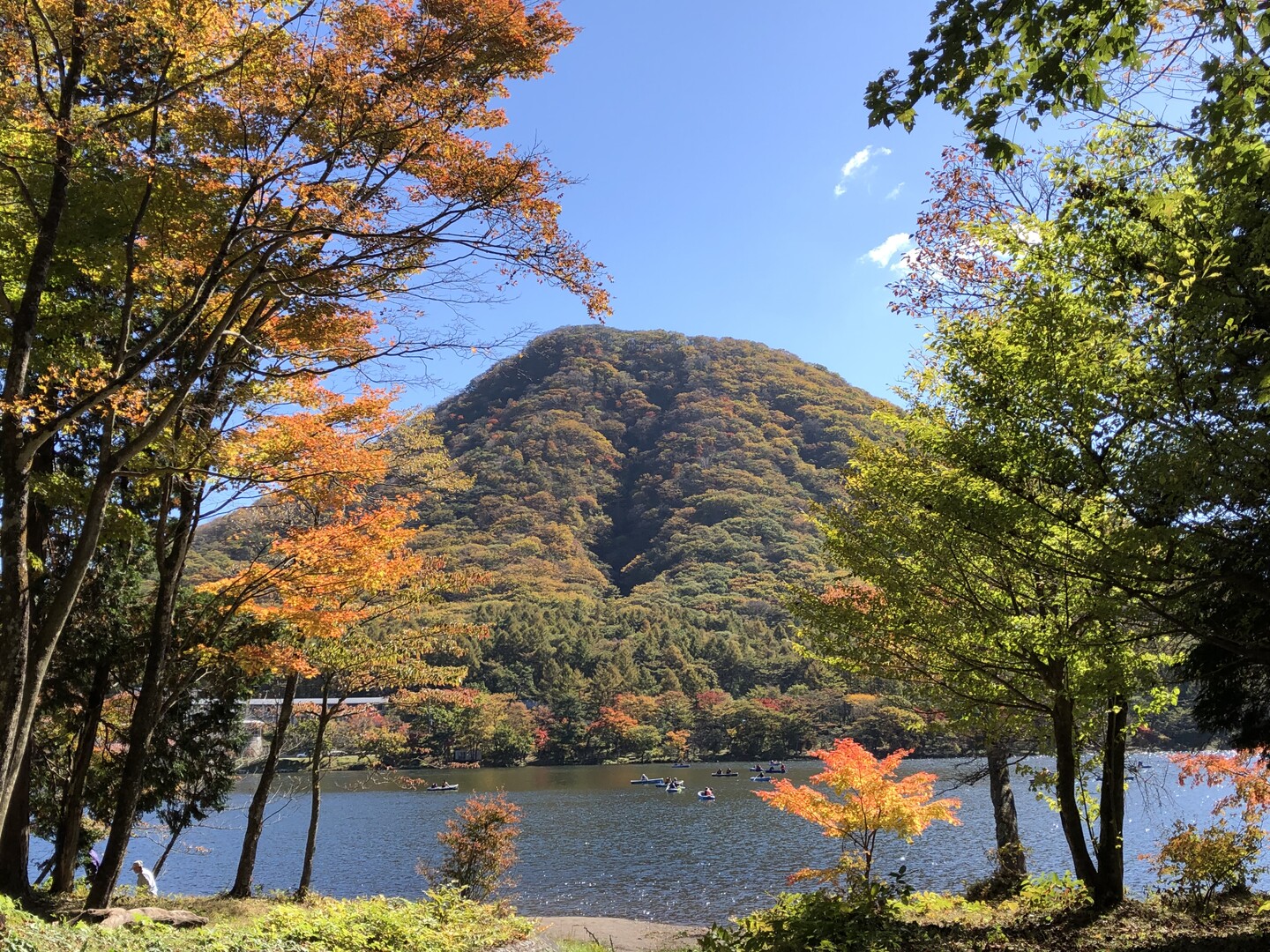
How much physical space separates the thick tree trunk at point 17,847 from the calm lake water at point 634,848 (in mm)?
3987

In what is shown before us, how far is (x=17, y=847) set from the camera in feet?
31.1

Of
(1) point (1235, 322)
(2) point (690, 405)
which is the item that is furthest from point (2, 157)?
(2) point (690, 405)

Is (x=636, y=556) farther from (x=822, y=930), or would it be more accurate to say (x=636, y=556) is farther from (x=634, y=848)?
(x=822, y=930)

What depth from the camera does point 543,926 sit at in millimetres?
12891

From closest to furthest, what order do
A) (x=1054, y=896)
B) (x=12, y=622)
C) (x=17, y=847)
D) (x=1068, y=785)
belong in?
(x=12, y=622) < (x=1068, y=785) < (x=1054, y=896) < (x=17, y=847)

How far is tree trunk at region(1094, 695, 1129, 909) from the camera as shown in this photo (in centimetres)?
810

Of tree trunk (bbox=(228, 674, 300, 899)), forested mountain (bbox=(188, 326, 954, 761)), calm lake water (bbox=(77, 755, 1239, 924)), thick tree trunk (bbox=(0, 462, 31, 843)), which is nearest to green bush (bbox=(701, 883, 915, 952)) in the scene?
forested mountain (bbox=(188, 326, 954, 761))

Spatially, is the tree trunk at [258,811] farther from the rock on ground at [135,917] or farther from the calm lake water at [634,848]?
the rock on ground at [135,917]

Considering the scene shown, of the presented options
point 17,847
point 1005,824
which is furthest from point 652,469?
point 17,847

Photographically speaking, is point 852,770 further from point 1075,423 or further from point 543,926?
point 1075,423

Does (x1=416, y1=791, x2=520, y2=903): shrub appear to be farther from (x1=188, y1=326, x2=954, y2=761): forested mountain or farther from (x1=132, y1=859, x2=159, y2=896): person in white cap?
(x1=188, y1=326, x2=954, y2=761): forested mountain

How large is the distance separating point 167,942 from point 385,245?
18.5ft

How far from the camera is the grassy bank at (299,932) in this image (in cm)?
521

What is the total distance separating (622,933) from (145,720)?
9899 mm
